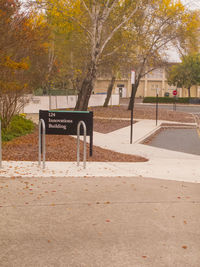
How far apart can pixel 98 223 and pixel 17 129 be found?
10422mm

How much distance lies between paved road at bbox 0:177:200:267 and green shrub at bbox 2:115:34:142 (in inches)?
258

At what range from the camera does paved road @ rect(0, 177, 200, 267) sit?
4.18 meters

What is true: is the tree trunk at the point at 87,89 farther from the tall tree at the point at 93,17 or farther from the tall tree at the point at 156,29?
the tall tree at the point at 156,29

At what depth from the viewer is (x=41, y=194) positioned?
21.7 ft

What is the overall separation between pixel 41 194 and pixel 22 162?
3028mm

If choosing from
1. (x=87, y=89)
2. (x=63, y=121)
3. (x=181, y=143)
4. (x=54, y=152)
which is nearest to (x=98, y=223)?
(x=63, y=121)

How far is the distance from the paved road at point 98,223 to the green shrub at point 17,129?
6.55m

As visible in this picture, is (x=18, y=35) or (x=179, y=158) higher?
(x=18, y=35)

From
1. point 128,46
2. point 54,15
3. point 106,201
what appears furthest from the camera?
point 128,46

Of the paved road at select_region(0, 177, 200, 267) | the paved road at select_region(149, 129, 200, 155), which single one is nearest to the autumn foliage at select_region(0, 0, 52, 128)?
the paved road at select_region(149, 129, 200, 155)

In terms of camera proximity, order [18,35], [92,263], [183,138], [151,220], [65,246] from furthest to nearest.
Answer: [183,138], [18,35], [151,220], [65,246], [92,263]

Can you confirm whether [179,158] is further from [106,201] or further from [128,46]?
[128,46]

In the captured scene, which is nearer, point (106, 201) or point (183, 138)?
point (106, 201)

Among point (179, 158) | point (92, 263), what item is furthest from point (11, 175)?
point (179, 158)
